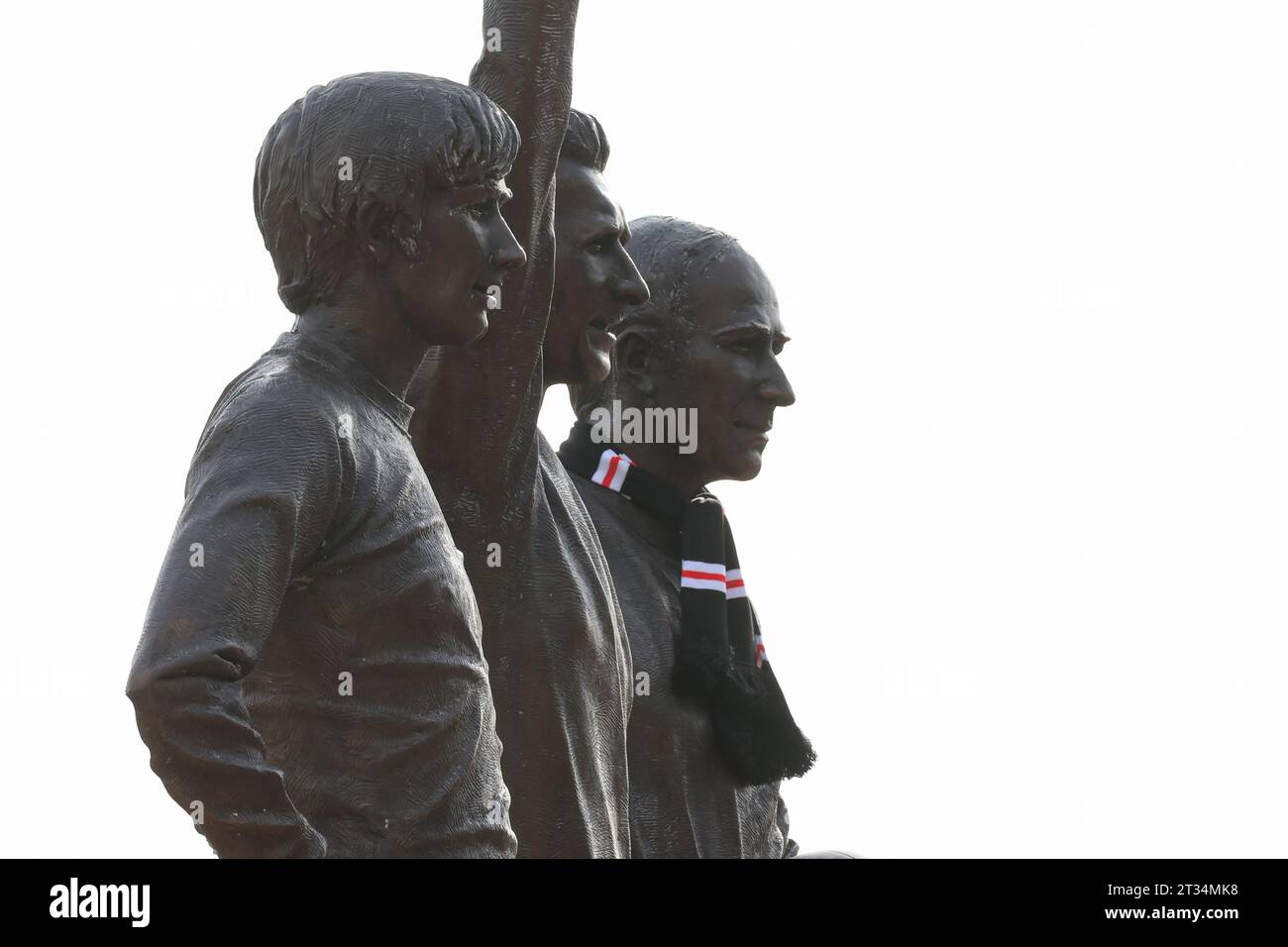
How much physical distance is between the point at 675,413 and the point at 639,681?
1.01 m

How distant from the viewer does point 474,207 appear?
635 centimetres

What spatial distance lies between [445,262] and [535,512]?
131cm

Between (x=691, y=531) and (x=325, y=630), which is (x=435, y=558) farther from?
(x=691, y=531)

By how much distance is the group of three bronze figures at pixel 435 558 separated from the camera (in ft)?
18.6

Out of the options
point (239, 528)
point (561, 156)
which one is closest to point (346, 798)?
point (239, 528)

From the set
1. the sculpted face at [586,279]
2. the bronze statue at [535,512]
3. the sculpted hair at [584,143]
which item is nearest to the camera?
the bronze statue at [535,512]

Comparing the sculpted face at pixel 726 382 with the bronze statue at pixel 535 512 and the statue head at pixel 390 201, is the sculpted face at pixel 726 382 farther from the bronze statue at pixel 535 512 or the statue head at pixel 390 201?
the statue head at pixel 390 201

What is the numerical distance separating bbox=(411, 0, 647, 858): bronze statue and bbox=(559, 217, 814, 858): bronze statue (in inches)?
28.6

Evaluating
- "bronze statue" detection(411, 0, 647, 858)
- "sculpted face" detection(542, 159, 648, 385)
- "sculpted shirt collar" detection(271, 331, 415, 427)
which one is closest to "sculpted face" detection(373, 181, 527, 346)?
"sculpted shirt collar" detection(271, 331, 415, 427)

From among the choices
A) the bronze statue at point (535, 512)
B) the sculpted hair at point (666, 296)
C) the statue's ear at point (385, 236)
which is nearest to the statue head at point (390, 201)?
the statue's ear at point (385, 236)

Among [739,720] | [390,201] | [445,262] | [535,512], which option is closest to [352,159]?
[390,201]

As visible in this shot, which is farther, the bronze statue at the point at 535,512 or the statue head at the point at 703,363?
the statue head at the point at 703,363

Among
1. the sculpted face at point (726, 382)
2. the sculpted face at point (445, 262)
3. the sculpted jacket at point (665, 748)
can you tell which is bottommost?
the sculpted jacket at point (665, 748)
